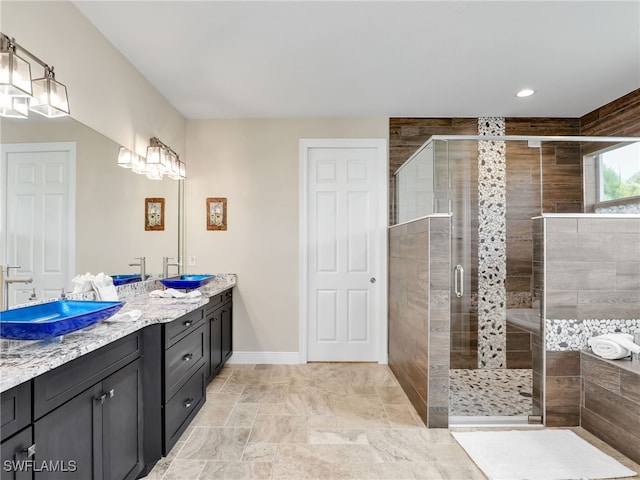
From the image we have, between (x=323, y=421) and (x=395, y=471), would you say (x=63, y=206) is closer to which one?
(x=323, y=421)

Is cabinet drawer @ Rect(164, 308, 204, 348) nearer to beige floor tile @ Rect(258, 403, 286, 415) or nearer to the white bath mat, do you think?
beige floor tile @ Rect(258, 403, 286, 415)

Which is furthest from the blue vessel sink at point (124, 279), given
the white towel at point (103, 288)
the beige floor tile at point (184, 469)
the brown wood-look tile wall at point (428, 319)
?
the brown wood-look tile wall at point (428, 319)

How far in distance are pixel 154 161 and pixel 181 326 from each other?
155 cm

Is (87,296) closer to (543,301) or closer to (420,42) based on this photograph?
(420,42)

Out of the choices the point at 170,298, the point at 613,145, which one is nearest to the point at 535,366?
the point at 613,145

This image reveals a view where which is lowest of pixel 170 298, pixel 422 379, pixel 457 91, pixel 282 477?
pixel 282 477

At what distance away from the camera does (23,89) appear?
1573mm

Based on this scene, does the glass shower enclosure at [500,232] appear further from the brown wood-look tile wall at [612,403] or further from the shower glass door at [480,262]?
the brown wood-look tile wall at [612,403]

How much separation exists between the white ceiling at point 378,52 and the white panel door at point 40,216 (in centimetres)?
104

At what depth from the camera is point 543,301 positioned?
102 inches

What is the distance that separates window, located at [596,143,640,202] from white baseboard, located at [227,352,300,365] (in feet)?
10.5

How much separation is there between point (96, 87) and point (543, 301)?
141 inches

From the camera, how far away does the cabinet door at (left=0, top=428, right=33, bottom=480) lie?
107cm

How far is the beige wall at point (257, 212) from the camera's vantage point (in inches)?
155
